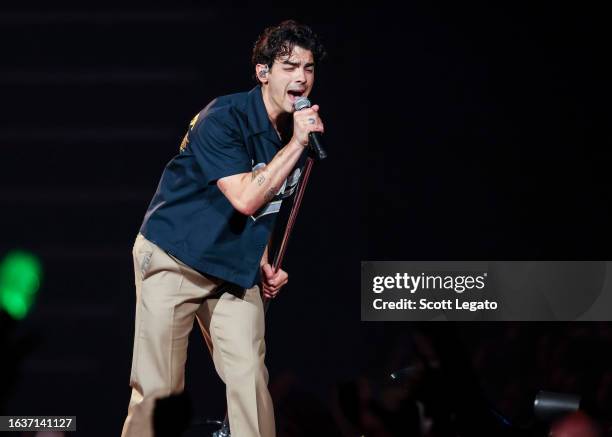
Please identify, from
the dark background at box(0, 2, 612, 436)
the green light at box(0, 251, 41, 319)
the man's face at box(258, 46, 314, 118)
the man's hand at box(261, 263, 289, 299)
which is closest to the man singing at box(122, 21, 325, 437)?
the man's face at box(258, 46, 314, 118)

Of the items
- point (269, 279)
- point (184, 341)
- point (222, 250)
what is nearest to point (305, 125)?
point (222, 250)

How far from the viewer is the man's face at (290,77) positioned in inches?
110

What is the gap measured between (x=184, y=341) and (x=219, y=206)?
422 mm

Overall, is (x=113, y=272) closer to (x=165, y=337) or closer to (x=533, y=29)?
(x=165, y=337)

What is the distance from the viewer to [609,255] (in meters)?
4.09

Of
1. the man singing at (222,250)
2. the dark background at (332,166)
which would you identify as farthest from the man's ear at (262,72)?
the dark background at (332,166)

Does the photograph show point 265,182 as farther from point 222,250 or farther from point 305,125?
point 222,250

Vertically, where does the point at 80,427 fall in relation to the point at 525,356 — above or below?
below

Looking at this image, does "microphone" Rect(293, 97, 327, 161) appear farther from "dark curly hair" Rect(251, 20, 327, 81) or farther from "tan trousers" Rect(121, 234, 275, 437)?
"tan trousers" Rect(121, 234, 275, 437)

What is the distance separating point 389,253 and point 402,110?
59cm

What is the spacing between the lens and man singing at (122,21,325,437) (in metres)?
2.79

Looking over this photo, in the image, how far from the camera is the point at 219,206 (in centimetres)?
282

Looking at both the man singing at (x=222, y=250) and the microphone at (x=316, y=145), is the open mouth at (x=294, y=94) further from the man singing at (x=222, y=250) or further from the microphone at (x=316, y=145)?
the microphone at (x=316, y=145)

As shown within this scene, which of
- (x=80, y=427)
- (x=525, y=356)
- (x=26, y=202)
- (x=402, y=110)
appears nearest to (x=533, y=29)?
(x=402, y=110)
